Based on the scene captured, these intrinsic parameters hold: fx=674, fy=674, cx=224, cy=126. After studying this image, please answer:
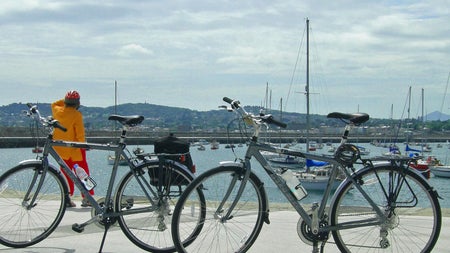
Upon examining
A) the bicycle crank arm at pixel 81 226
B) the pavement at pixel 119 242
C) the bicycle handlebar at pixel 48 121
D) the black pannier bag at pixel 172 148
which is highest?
the bicycle handlebar at pixel 48 121

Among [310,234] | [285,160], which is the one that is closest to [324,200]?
[310,234]

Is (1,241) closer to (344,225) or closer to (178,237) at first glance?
(178,237)

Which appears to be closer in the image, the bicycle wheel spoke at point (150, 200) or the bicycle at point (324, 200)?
the bicycle at point (324, 200)

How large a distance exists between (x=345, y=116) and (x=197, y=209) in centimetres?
133

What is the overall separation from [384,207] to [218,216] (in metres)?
1.24

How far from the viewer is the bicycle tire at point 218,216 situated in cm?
482

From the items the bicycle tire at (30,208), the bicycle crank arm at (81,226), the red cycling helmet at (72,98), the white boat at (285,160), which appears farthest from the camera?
the red cycling helmet at (72,98)

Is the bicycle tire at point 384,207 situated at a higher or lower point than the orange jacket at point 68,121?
lower

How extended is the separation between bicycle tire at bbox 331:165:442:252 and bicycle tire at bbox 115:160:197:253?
4.00 ft

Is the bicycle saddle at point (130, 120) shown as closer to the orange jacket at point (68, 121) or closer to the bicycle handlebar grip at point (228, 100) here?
the bicycle handlebar grip at point (228, 100)

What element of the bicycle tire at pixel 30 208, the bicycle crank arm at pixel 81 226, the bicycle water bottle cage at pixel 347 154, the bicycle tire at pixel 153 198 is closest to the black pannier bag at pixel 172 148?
the bicycle tire at pixel 153 198

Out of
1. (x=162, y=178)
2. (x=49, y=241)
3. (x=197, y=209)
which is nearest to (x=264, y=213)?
(x=197, y=209)

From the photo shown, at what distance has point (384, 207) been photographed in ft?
16.4

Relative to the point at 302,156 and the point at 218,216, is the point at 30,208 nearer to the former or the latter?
the point at 218,216
